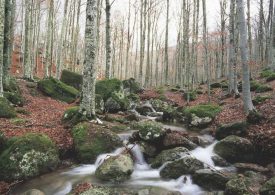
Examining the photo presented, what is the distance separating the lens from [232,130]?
→ 37.1ft

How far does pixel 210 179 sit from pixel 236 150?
2249 millimetres

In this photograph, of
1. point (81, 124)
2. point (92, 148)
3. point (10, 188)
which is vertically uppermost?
point (81, 124)

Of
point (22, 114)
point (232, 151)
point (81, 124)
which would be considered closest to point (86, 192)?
point (81, 124)

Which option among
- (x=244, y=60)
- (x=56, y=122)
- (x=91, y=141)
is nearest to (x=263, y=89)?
(x=244, y=60)

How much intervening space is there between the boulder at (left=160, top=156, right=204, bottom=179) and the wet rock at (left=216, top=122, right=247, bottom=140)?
9.20 ft

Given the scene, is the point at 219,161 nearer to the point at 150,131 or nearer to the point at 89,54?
the point at 150,131

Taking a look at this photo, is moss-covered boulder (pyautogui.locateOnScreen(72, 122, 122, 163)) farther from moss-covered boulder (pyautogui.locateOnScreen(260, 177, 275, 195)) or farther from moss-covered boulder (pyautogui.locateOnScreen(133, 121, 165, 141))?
moss-covered boulder (pyautogui.locateOnScreen(260, 177, 275, 195))

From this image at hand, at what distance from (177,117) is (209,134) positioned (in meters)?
3.14

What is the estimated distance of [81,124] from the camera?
10.5 m

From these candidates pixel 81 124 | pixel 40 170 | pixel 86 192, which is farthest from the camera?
pixel 81 124

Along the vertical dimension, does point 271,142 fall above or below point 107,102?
below

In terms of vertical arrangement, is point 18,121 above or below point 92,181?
above

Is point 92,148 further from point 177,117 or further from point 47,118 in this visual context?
point 177,117

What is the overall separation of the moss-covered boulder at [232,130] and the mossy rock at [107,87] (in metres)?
6.88
